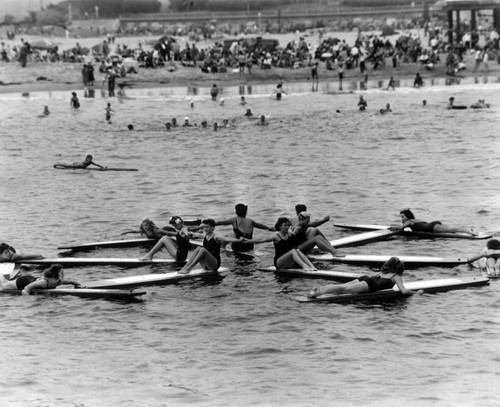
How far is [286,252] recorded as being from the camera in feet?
77.8

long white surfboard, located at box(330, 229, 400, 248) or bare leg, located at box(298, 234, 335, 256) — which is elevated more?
bare leg, located at box(298, 234, 335, 256)

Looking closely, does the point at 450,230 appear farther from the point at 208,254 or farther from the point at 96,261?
the point at 96,261

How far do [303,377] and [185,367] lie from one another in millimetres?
2078

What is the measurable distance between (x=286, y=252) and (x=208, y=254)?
1.82m

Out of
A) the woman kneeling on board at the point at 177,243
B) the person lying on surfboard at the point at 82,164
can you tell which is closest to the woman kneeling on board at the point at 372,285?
the woman kneeling on board at the point at 177,243

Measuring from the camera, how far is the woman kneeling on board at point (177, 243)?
24.2 meters

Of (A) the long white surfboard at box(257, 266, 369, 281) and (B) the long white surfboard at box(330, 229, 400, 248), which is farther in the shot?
(B) the long white surfboard at box(330, 229, 400, 248)

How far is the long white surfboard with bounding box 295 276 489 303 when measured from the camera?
840 inches

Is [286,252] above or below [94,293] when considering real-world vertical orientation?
above

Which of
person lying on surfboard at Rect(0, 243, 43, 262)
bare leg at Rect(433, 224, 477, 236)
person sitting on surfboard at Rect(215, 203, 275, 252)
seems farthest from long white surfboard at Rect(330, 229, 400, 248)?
person lying on surfboard at Rect(0, 243, 43, 262)

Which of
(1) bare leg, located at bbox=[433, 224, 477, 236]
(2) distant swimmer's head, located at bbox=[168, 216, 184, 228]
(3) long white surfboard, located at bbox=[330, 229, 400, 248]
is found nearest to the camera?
(2) distant swimmer's head, located at bbox=[168, 216, 184, 228]

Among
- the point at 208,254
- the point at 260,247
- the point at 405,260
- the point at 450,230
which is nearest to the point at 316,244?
the point at 405,260

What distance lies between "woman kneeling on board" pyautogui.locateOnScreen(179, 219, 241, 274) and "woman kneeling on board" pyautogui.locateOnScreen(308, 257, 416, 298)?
2.86 metres

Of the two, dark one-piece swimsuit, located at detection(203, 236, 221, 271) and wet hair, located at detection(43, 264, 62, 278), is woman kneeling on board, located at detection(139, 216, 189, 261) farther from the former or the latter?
wet hair, located at detection(43, 264, 62, 278)
